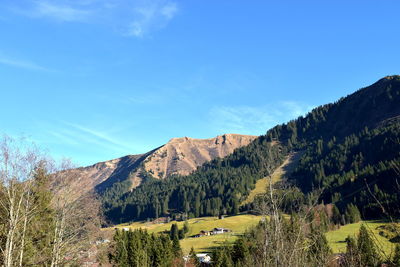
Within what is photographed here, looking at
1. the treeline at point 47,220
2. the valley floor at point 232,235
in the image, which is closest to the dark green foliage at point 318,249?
the treeline at point 47,220

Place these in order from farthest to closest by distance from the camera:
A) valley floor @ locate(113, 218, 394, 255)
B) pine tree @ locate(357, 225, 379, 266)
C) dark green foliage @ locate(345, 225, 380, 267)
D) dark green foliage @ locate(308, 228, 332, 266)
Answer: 1. valley floor @ locate(113, 218, 394, 255)
2. dark green foliage @ locate(308, 228, 332, 266)
3. dark green foliage @ locate(345, 225, 380, 267)
4. pine tree @ locate(357, 225, 379, 266)

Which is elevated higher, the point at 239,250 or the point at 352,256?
the point at 352,256

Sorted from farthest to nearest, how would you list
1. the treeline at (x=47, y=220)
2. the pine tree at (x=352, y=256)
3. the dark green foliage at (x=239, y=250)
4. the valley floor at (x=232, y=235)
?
the valley floor at (x=232, y=235)
the dark green foliage at (x=239, y=250)
the treeline at (x=47, y=220)
the pine tree at (x=352, y=256)

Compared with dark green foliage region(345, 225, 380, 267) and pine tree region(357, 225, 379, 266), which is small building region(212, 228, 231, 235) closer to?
pine tree region(357, 225, 379, 266)

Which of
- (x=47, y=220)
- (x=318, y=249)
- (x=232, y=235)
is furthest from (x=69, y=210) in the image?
(x=232, y=235)

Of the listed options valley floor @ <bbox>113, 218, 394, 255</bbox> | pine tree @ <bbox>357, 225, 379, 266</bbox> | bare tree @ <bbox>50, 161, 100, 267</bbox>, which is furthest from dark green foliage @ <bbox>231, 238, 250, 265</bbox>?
bare tree @ <bbox>50, 161, 100, 267</bbox>

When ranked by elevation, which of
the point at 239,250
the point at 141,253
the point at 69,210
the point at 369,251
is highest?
the point at 69,210

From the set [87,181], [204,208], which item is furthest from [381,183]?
[87,181]

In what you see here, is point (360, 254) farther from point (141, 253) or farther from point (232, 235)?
point (232, 235)

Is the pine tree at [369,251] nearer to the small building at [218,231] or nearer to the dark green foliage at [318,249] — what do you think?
the dark green foliage at [318,249]

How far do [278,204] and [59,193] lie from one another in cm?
2198

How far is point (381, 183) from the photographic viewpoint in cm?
14562

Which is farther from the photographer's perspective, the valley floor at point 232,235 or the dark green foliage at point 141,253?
the valley floor at point 232,235

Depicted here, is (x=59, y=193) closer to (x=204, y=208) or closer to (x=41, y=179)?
(x=41, y=179)
